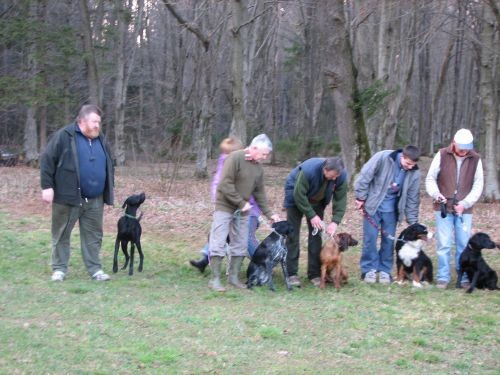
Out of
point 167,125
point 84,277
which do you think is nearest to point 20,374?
point 84,277

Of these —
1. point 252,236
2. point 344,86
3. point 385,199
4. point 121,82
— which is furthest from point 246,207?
point 121,82

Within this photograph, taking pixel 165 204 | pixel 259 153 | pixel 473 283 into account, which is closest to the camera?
pixel 259 153

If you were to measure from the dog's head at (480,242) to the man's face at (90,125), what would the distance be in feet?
15.3

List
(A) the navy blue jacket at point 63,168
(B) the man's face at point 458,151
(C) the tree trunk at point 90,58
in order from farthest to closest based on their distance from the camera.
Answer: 1. (C) the tree trunk at point 90,58
2. (B) the man's face at point 458,151
3. (A) the navy blue jacket at point 63,168

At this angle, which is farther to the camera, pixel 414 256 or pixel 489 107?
pixel 489 107

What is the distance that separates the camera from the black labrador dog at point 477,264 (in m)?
7.48

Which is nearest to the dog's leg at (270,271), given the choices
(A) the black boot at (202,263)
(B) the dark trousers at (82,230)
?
(A) the black boot at (202,263)

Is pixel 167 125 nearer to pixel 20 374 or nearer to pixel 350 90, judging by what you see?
pixel 350 90

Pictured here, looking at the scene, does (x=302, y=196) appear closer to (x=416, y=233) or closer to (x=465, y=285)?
(x=416, y=233)

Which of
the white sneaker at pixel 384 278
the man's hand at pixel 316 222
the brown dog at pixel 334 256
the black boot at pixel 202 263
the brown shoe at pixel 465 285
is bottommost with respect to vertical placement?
the brown shoe at pixel 465 285

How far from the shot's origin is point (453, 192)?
25.4 feet

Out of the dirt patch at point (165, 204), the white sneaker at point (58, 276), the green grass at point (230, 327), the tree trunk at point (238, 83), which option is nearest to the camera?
the green grass at point (230, 327)

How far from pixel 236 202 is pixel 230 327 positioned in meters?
1.78

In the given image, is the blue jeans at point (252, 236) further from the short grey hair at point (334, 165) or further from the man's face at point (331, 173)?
the short grey hair at point (334, 165)
